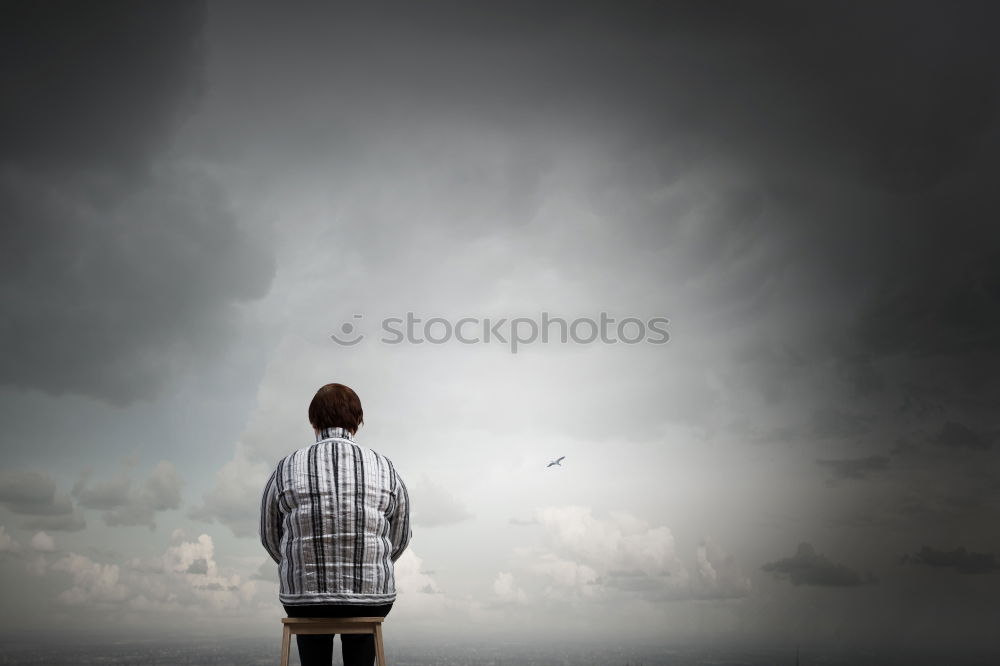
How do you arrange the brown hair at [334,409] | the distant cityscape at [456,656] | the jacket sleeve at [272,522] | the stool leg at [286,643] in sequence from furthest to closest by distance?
the distant cityscape at [456,656] → the brown hair at [334,409] → the jacket sleeve at [272,522] → the stool leg at [286,643]

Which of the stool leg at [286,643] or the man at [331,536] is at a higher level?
the man at [331,536]

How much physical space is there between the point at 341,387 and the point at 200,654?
4031 inches

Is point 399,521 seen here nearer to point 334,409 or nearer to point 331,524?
point 331,524

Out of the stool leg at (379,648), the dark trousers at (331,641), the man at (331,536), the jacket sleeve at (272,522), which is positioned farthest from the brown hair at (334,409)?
the stool leg at (379,648)

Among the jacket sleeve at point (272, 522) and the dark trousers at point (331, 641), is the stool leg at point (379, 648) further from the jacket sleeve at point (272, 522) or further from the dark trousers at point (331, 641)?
the jacket sleeve at point (272, 522)

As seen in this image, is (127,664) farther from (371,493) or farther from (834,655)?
(834,655)

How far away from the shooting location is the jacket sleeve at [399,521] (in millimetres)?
3875

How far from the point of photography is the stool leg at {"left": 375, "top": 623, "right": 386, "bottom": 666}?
339 centimetres

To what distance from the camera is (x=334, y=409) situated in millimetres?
3865

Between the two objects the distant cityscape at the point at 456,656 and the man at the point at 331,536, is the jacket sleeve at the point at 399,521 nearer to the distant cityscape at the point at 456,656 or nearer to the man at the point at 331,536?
the man at the point at 331,536

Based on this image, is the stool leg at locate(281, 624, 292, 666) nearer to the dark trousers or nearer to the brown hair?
the dark trousers

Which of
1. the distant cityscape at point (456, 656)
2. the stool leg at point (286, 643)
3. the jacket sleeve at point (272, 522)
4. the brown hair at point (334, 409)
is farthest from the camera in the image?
the distant cityscape at point (456, 656)

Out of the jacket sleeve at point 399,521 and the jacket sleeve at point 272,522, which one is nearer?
the jacket sleeve at point 272,522

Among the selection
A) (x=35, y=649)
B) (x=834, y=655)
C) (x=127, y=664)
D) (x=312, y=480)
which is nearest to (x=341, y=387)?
(x=312, y=480)
